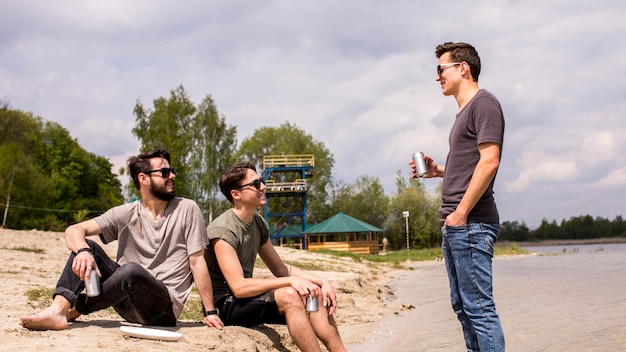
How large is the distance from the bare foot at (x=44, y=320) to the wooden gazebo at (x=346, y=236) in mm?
38029

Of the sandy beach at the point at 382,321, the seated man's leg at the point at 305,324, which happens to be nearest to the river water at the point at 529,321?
the sandy beach at the point at 382,321

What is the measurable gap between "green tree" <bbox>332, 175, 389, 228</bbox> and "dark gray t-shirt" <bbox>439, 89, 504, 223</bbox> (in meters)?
58.5

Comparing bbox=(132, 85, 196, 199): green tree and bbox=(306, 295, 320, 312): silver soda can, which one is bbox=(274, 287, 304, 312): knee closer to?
bbox=(306, 295, 320, 312): silver soda can

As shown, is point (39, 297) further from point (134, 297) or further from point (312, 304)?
→ point (312, 304)

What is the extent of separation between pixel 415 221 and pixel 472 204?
59643mm

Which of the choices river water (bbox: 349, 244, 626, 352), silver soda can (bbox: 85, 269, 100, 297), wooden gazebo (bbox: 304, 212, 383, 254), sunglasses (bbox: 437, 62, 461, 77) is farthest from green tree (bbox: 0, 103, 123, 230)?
sunglasses (bbox: 437, 62, 461, 77)

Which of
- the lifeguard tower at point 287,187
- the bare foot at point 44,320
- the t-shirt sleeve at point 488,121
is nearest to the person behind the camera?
the t-shirt sleeve at point 488,121

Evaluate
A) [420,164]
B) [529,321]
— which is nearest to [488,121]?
[420,164]

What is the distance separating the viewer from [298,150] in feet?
194

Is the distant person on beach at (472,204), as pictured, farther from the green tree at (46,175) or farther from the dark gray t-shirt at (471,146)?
the green tree at (46,175)

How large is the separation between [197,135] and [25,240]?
28.8 meters

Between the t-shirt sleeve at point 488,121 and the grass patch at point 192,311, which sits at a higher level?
the t-shirt sleeve at point 488,121

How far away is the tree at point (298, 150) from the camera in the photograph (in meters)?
59.6

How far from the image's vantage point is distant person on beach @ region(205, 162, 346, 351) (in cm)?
427
